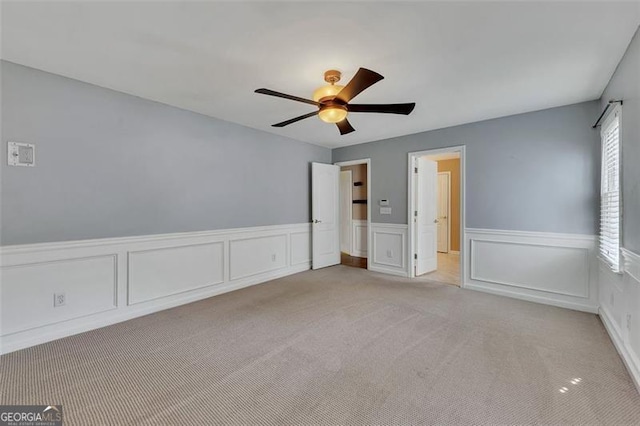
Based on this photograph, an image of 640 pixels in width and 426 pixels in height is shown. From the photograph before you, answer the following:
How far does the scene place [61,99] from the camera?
2.63 meters

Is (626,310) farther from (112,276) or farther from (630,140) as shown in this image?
(112,276)

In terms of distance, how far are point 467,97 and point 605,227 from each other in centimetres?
195

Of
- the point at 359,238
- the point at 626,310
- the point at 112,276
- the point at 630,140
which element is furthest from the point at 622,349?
the point at 359,238

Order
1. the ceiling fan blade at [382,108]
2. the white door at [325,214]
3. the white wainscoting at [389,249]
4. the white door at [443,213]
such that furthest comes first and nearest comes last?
1. the white door at [443,213]
2. the white door at [325,214]
3. the white wainscoting at [389,249]
4. the ceiling fan blade at [382,108]

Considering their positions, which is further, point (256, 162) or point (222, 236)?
point (256, 162)

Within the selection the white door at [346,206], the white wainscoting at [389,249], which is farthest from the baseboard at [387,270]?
the white door at [346,206]

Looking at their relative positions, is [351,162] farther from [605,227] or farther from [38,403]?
[38,403]

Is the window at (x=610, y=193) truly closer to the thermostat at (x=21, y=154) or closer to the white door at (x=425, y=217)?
the white door at (x=425, y=217)

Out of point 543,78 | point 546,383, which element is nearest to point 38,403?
point 546,383

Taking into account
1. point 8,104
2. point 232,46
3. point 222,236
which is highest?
point 232,46

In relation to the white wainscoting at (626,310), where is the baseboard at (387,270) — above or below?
below

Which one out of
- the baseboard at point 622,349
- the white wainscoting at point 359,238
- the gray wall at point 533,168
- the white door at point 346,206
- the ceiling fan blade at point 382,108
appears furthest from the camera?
the white door at point 346,206

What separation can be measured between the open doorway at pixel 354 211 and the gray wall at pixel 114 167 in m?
2.98

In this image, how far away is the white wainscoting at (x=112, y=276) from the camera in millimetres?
2411
